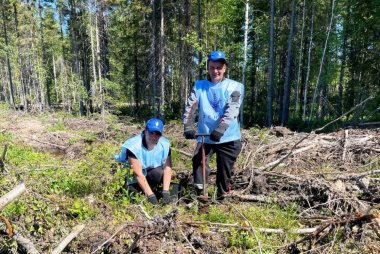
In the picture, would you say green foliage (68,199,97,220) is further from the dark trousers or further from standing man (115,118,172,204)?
the dark trousers

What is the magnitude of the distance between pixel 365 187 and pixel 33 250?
164 inches

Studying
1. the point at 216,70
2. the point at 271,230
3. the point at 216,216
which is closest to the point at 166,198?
the point at 216,216

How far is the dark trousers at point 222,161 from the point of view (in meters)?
4.77

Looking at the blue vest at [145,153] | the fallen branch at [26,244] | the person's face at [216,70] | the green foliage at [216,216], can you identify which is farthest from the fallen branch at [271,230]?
the person's face at [216,70]

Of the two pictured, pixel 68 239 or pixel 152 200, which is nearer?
pixel 68 239

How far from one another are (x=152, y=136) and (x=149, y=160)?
16.7 inches

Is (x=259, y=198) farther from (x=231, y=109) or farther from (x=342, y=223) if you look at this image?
(x=342, y=223)

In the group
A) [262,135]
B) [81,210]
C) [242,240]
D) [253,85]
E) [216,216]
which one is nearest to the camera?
[242,240]

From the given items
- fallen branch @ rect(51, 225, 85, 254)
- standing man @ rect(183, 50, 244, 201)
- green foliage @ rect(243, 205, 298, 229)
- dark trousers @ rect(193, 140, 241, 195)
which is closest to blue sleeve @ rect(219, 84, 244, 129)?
standing man @ rect(183, 50, 244, 201)

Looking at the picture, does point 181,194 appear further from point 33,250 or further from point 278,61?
point 278,61

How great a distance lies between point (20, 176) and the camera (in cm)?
416

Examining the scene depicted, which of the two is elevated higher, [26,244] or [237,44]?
[237,44]

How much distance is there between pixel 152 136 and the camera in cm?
482

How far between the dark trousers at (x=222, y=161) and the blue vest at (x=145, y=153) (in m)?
0.55
